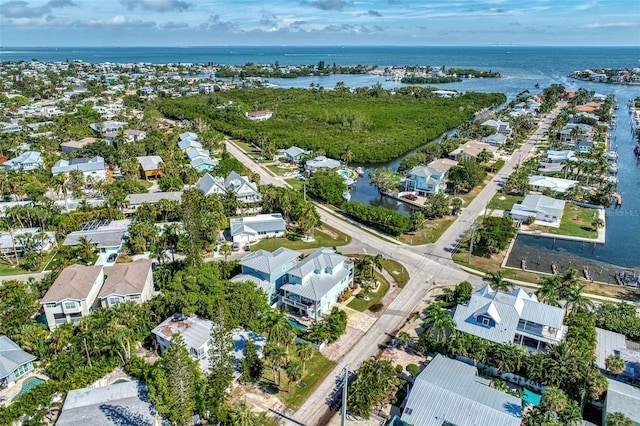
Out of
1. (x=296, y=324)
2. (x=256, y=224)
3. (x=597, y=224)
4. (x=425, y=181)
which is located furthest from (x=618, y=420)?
(x=425, y=181)

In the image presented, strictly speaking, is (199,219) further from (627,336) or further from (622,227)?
(622,227)

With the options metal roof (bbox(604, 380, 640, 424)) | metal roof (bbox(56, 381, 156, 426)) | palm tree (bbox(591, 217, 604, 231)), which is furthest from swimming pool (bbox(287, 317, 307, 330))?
palm tree (bbox(591, 217, 604, 231))

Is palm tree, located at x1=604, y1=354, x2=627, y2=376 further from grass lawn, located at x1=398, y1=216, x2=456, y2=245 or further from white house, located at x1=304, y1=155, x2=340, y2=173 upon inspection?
white house, located at x1=304, y1=155, x2=340, y2=173

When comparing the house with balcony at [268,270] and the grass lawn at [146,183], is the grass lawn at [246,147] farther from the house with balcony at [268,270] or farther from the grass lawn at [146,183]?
the house with balcony at [268,270]

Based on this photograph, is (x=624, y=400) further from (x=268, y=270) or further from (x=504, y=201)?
(x=504, y=201)

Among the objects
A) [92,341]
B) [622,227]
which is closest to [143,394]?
[92,341]
